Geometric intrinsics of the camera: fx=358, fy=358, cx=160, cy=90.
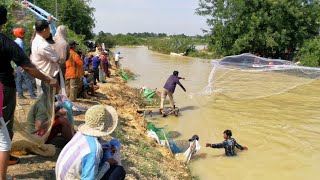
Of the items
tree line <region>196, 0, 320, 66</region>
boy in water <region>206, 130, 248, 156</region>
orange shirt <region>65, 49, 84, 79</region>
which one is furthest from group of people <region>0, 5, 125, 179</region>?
tree line <region>196, 0, 320, 66</region>

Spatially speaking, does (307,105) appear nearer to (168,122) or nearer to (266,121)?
(266,121)

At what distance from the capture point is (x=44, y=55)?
499 cm

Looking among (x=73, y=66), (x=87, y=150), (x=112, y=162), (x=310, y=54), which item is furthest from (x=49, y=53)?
(x=310, y=54)

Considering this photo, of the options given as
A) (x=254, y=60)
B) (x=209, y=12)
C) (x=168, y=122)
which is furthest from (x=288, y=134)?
(x=209, y=12)

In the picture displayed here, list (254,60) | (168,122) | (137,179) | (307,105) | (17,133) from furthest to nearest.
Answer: (307,105), (254,60), (168,122), (137,179), (17,133)

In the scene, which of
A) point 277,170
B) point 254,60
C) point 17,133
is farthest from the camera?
point 254,60

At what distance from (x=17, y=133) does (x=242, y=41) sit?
30.3 metres

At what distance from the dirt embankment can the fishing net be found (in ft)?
11.9

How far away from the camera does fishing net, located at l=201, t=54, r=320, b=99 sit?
38.2 ft

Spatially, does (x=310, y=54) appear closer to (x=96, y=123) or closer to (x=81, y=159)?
(x=96, y=123)

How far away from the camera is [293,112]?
13.5 m

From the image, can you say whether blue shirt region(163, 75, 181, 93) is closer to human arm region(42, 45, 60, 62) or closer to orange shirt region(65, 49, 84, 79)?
orange shirt region(65, 49, 84, 79)

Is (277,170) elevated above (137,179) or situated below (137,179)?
below

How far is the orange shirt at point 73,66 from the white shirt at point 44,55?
314 cm
